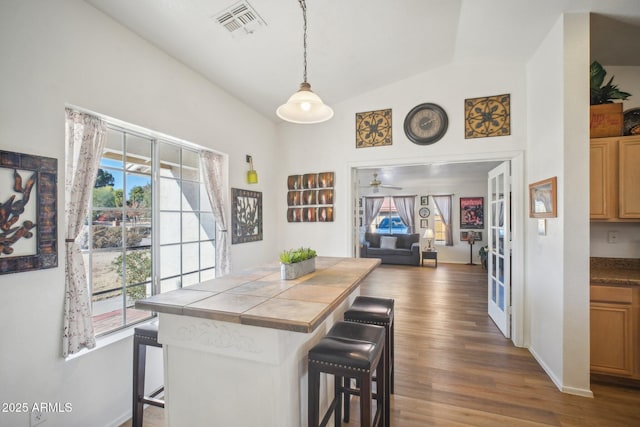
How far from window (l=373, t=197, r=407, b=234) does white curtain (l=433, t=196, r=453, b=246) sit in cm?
122

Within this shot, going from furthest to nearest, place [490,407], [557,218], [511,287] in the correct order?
1. [511,287]
2. [557,218]
3. [490,407]

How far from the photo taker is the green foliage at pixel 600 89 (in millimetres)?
2389

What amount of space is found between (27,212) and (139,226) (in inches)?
30.4

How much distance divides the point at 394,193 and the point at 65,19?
845 centimetres

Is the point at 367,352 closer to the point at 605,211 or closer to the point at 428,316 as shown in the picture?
the point at 605,211

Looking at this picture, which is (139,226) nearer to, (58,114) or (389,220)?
(58,114)

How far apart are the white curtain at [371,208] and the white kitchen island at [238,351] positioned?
8.07 metres

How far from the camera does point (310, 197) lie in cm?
407

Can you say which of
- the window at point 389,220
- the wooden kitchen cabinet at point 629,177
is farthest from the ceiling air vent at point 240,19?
the window at point 389,220

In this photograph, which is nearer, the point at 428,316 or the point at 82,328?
the point at 82,328

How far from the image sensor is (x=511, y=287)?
3150 millimetres

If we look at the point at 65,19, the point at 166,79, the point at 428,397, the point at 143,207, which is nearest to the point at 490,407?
the point at 428,397

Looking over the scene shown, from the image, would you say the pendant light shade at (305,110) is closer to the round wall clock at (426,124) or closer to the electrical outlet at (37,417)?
the round wall clock at (426,124)

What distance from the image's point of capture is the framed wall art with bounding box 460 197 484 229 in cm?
808
